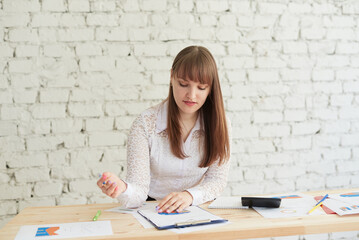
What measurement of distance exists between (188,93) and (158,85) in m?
0.83

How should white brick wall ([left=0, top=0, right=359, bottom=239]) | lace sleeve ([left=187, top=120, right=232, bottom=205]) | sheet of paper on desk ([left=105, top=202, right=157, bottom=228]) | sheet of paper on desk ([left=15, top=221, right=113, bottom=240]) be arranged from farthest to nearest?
white brick wall ([left=0, top=0, right=359, bottom=239]), lace sleeve ([left=187, top=120, right=232, bottom=205]), sheet of paper on desk ([left=105, top=202, right=157, bottom=228]), sheet of paper on desk ([left=15, top=221, right=113, bottom=240])

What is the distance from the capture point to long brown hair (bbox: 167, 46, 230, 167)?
1.58 metres

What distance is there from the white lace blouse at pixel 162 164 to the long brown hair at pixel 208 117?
28mm

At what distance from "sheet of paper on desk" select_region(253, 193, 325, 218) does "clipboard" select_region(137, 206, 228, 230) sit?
184mm

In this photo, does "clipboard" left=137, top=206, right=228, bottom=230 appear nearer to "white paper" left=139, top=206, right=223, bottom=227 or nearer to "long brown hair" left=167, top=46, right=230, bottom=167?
"white paper" left=139, top=206, right=223, bottom=227

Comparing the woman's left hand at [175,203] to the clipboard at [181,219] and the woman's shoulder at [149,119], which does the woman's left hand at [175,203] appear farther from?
the woman's shoulder at [149,119]

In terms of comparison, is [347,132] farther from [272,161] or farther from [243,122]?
[243,122]

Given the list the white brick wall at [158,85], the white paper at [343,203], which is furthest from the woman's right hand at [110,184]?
the white brick wall at [158,85]

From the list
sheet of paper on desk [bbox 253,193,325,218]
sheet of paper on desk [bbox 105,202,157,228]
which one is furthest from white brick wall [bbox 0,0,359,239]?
sheet of paper on desk [bbox 253,193,325,218]

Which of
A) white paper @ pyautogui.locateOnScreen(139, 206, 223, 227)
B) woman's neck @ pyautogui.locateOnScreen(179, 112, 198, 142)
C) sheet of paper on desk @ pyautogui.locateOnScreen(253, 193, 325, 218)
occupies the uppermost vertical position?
woman's neck @ pyautogui.locateOnScreen(179, 112, 198, 142)

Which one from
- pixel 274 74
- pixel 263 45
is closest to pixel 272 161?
pixel 274 74

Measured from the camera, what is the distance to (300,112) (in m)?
2.60

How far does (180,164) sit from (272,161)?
1.06 metres

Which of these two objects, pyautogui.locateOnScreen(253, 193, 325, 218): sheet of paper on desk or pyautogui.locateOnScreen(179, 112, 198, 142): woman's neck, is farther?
pyautogui.locateOnScreen(179, 112, 198, 142): woman's neck
